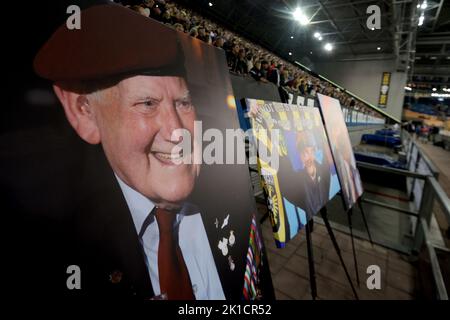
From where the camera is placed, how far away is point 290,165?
3.49 feet

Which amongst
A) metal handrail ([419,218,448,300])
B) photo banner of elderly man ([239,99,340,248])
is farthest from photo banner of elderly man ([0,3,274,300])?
metal handrail ([419,218,448,300])

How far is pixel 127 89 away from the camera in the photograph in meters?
0.58

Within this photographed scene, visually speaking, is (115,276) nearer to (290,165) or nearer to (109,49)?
(109,49)

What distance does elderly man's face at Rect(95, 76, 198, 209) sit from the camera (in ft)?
1.81

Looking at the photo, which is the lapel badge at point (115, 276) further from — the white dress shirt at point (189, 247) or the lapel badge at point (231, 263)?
the lapel badge at point (231, 263)

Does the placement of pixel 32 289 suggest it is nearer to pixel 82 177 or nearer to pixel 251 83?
pixel 82 177

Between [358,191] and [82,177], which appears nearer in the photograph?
[82,177]

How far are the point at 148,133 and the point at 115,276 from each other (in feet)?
1.09

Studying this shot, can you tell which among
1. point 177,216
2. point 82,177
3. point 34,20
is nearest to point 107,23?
point 34,20

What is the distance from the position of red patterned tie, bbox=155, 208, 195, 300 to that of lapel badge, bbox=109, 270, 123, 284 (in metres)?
0.10

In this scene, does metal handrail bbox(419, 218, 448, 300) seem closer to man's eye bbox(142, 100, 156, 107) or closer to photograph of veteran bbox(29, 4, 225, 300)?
photograph of veteran bbox(29, 4, 225, 300)

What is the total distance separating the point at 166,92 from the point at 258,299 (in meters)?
0.73

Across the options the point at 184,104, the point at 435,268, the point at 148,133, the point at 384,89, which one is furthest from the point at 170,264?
the point at 384,89

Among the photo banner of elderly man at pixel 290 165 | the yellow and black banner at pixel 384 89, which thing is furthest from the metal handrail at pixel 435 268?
the yellow and black banner at pixel 384 89
